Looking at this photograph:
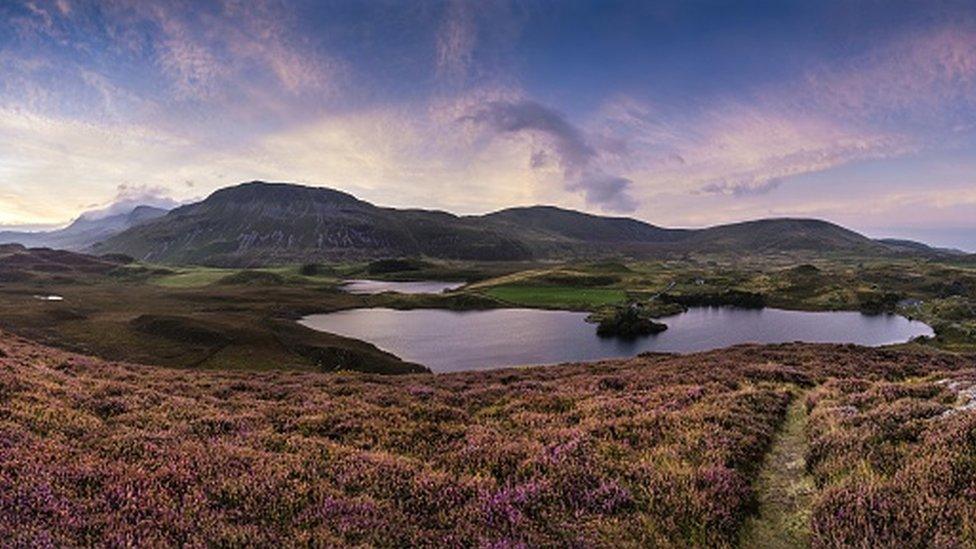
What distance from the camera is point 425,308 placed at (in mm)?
139500

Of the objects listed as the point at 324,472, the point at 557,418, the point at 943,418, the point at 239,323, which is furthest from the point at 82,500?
the point at 239,323

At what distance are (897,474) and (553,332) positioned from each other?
9342cm

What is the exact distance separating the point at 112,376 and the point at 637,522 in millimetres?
28803

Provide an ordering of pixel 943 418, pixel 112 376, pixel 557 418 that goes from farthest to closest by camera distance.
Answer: pixel 112 376 < pixel 557 418 < pixel 943 418

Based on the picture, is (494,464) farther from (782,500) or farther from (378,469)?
(782,500)

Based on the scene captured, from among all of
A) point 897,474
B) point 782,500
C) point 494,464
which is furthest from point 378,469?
point 897,474

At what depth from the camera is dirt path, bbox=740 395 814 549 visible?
27.1ft

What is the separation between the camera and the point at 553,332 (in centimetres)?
10162

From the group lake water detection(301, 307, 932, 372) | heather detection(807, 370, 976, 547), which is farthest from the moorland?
lake water detection(301, 307, 932, 372)

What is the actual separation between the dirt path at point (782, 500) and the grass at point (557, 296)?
124 meters

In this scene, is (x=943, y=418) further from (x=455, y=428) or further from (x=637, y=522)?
(x=455, y=428)

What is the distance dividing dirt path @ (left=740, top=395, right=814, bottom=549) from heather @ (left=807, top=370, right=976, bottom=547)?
365 millimetres

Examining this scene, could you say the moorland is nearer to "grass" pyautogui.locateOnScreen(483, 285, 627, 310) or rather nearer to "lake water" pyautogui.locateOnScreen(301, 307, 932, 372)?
"lake water" pyautogui.locateOnScreen(301, 307, 932, 372)

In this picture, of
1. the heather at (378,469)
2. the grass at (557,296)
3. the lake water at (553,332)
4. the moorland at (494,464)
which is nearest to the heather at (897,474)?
the moorland at (494,464)
